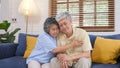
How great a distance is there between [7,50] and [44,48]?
1044mm

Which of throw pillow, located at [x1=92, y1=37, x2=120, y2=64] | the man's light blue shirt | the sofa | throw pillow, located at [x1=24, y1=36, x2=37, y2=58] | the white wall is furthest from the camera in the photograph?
the white wall

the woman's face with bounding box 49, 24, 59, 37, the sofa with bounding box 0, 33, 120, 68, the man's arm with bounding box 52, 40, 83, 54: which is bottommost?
the sofa with bounding box 0, 33, 120, 68

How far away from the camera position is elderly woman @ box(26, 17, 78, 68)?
251 centimetres

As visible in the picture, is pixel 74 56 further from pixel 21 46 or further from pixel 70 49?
pixel 21 46

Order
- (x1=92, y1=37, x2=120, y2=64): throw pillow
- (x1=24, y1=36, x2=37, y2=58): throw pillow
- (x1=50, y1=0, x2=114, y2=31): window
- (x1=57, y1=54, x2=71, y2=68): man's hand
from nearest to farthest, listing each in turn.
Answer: (x1=57, y1=54, x2=71, y2=68): man's hand
(x1=92, y1=37, x2=120, y2=64): throw pillow
(x1=24, y1=36, x2=37, y2=58): throw pillow
(x1=50, y1=0, x2=114, y2=31): window

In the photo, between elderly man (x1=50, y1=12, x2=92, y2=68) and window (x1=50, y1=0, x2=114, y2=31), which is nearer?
elderly man (x1=50, y1=12, x2=92, y2=68)

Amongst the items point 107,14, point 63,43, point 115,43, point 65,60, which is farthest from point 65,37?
point 107,14

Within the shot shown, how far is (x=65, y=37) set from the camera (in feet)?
8.53

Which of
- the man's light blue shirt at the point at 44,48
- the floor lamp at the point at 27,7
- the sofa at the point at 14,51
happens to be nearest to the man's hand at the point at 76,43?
the man's light blue shirt at the point at 44,48

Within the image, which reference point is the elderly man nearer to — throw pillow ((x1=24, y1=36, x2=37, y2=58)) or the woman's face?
the woman's face

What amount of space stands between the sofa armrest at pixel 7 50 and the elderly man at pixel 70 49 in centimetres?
111

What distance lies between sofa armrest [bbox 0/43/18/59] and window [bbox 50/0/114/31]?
1400mm

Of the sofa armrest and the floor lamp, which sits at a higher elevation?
the floor lamp

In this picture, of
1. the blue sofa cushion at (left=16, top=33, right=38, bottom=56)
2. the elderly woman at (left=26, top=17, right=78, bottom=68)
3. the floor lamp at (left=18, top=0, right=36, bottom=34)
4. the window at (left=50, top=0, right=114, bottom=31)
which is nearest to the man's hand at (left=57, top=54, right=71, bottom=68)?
the elderly woman at (left=26, top=17, right=78, bottom=68)
